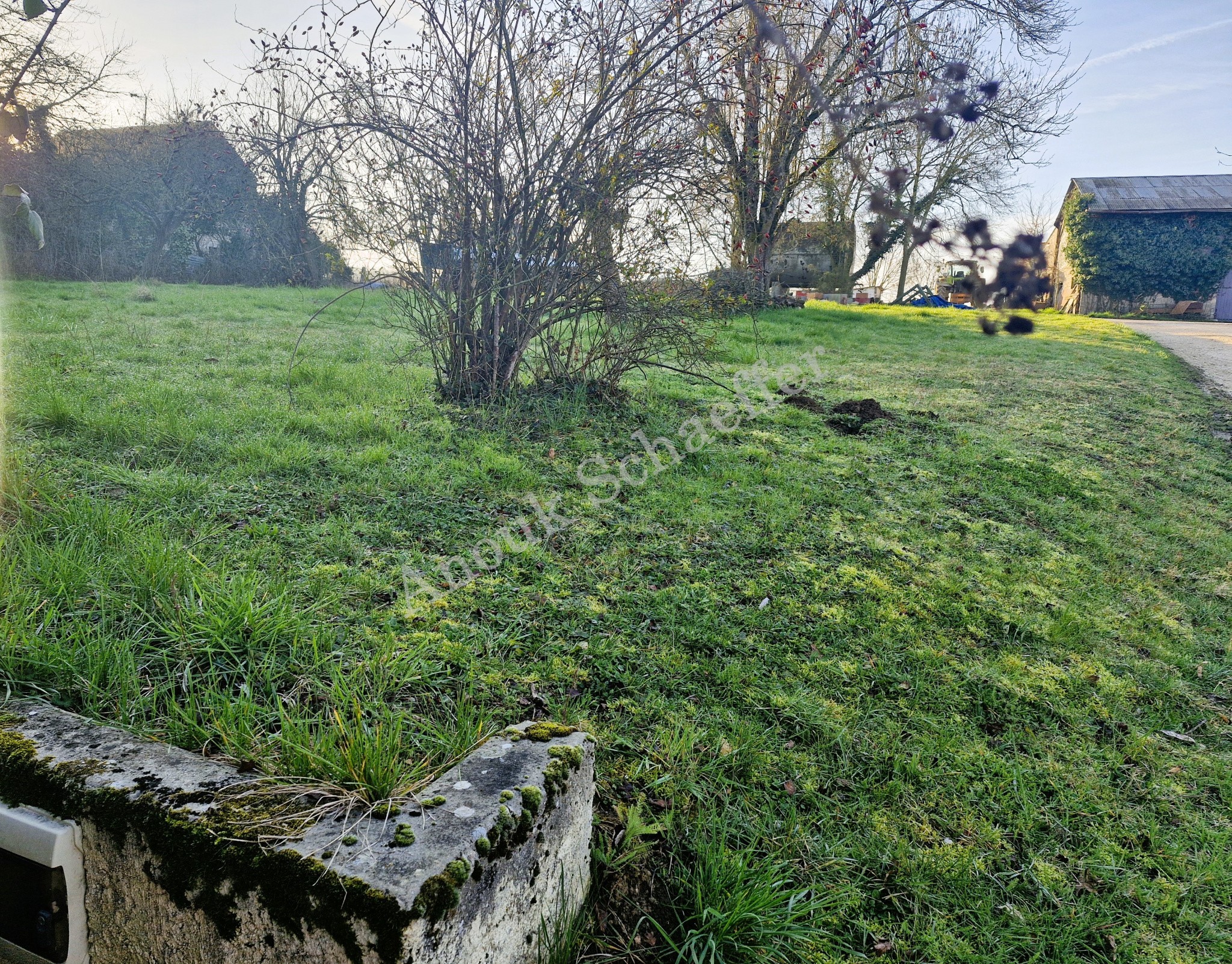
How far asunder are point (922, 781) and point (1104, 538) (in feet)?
11.0

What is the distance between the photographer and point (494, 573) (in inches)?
144

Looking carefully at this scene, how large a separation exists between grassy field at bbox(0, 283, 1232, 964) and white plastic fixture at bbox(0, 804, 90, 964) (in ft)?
1.31

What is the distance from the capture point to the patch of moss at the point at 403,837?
1449 mm

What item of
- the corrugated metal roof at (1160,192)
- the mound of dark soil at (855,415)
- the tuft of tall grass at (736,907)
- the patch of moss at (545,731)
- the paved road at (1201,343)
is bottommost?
the tuft of tall grass at (736,907)

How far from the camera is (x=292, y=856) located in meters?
1.41

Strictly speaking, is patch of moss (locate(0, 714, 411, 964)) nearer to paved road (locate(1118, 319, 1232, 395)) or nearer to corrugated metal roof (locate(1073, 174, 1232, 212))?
paved road (locate(1118, 319, 1232, 395))

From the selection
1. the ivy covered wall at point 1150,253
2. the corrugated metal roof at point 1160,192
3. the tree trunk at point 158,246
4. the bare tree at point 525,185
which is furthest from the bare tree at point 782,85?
the corrugated metal roof at point 1160,192

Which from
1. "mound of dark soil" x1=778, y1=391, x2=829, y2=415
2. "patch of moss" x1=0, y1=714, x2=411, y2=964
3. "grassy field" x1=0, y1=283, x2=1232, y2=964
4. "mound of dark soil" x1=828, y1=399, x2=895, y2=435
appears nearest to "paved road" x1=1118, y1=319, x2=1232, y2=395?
"mound of dark soil" x1=828, y1=399, x2=895, y2=435

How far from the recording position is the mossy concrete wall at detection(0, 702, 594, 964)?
135 cm

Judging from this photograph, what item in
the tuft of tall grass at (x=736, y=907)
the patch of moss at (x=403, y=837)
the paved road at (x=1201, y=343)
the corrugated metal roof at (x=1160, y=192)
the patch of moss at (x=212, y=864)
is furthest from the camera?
the corrugated metal roof at (x=1160, y=192)

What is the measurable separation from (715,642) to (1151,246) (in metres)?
32.0

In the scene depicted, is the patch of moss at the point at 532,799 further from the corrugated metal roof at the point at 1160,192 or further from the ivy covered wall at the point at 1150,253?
the corrugated metal roof at the point at 1160,192

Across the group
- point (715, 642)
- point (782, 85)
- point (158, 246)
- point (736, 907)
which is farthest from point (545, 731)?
point (158, 246)

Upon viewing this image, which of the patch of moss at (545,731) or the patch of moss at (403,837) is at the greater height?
the patch of moss at (403,837)
